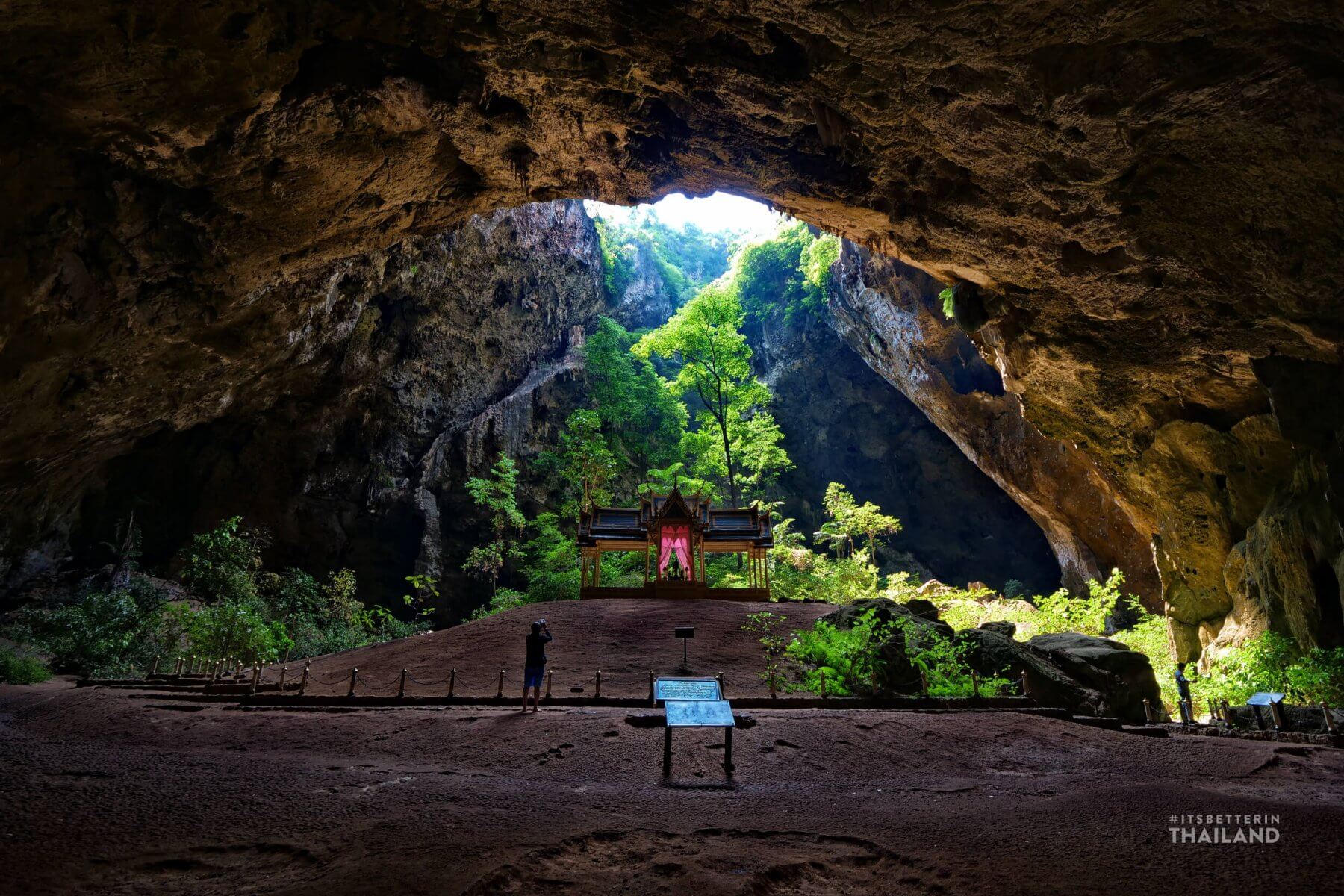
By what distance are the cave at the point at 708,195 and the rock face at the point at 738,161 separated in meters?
0.06

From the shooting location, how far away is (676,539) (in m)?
20.1

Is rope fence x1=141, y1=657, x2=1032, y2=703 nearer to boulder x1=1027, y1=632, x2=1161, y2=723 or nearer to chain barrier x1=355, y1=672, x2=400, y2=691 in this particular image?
chain barrier x1=355, y1=672, x2=400, y2=691

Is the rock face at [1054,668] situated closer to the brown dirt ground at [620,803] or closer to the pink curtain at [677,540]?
the brown dirt ground at [620,803]

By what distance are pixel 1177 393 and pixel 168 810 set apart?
17.1 meters

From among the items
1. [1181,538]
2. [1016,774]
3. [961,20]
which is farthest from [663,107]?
[1181,538]

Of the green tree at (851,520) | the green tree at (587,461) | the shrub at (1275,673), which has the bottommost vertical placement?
the shrub at (1275,673)

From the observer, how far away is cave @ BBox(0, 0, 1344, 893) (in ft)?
14.1

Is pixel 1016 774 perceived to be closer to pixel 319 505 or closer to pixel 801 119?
pixel 801 119

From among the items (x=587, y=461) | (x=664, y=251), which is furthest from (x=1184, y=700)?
(x=664, y=251)

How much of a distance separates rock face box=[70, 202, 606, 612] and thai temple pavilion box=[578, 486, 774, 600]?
300 inches

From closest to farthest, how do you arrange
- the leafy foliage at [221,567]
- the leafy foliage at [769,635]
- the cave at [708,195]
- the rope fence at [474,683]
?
the cave at [708,195], the rope fence at [474,683], the leafy foliage at [769,635], the leafy foliage at [221,567]

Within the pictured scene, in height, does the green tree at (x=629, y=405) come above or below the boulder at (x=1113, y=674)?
above

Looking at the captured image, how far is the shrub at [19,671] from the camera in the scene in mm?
12461

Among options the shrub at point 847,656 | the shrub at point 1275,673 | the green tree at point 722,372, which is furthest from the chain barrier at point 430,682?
the green tree at point 722,372
